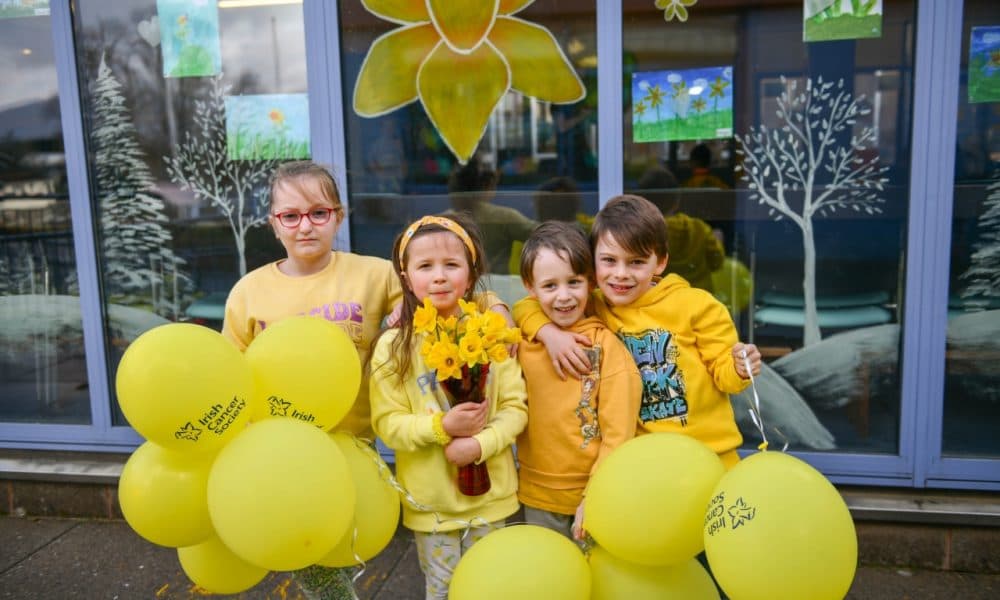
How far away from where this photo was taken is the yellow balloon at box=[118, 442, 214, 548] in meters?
1.85

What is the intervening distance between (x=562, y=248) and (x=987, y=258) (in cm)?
209

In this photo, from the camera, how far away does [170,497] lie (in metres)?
1.85

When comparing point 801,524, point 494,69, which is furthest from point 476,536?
point 494,69

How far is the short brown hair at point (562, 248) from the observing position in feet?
6.98

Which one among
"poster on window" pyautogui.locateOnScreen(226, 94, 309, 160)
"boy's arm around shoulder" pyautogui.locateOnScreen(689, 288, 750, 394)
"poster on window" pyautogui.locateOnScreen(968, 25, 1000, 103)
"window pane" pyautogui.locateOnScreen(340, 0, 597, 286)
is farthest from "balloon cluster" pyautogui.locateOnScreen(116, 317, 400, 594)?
"poster on window" pyautogui.locateOnScreen(968, 25, 1000, 103)

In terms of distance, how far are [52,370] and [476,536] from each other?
9.81 feet

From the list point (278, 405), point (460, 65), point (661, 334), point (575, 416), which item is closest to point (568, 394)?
point (575, 416)

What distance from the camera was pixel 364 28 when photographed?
3.49 meters

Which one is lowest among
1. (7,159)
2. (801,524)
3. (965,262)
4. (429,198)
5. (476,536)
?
(476,536)

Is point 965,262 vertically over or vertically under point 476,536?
over

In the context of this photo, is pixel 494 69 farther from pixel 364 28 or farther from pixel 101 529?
pixel 101 529

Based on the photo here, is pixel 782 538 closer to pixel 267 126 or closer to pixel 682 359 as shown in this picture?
pixel 682 359

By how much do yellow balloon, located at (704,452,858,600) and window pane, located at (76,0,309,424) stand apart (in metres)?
2.71

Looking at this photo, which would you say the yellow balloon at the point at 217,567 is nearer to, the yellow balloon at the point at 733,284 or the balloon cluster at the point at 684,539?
the balloon cluster at the point at 684,539
